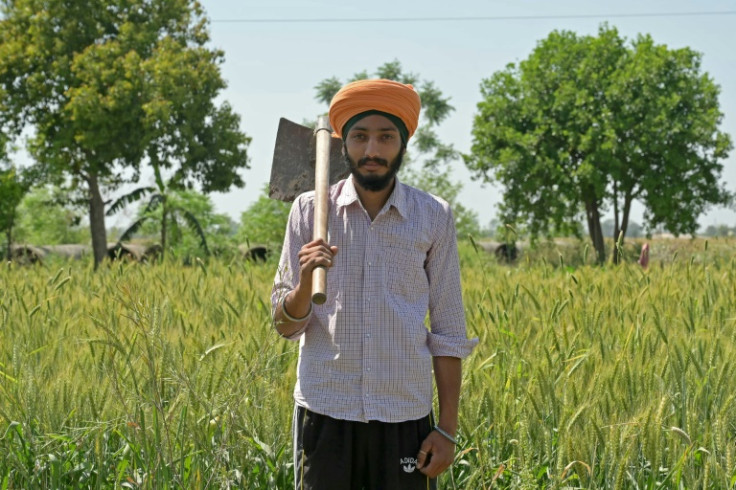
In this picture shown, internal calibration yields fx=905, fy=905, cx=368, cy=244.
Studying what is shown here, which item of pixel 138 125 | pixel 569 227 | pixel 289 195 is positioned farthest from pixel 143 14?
pixel 289 195

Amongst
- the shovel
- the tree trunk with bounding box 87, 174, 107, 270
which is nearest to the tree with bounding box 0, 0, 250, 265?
the tree trunk with bounding box 87, 174, 107, 270

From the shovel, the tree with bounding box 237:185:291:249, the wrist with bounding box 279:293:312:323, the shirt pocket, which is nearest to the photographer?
the wrist with bounding box 279:293:312:323

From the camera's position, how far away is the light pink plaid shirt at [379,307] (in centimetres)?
219

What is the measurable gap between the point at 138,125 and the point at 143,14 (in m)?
4.76

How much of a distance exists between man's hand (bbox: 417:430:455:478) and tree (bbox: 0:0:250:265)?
2528 cm

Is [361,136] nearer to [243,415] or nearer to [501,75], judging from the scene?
[243,415]

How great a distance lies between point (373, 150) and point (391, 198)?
0.44 feet

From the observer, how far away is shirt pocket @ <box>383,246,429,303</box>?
2244mm

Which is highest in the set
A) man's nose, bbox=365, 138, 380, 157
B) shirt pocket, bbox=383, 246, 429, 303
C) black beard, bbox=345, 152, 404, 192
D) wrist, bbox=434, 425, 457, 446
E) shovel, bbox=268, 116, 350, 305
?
shovel, bbox=268, 116, 350, 305

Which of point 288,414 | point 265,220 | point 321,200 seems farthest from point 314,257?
point 265,220

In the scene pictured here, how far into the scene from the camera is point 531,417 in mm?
2986

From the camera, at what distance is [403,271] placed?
2.26m

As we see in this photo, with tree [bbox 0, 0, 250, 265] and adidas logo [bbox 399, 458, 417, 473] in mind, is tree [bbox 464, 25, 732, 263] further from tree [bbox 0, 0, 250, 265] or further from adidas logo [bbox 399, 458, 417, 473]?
adidas logo [bbox 399, 458, 417, 473]

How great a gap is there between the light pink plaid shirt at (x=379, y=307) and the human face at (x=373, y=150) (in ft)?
0.20
